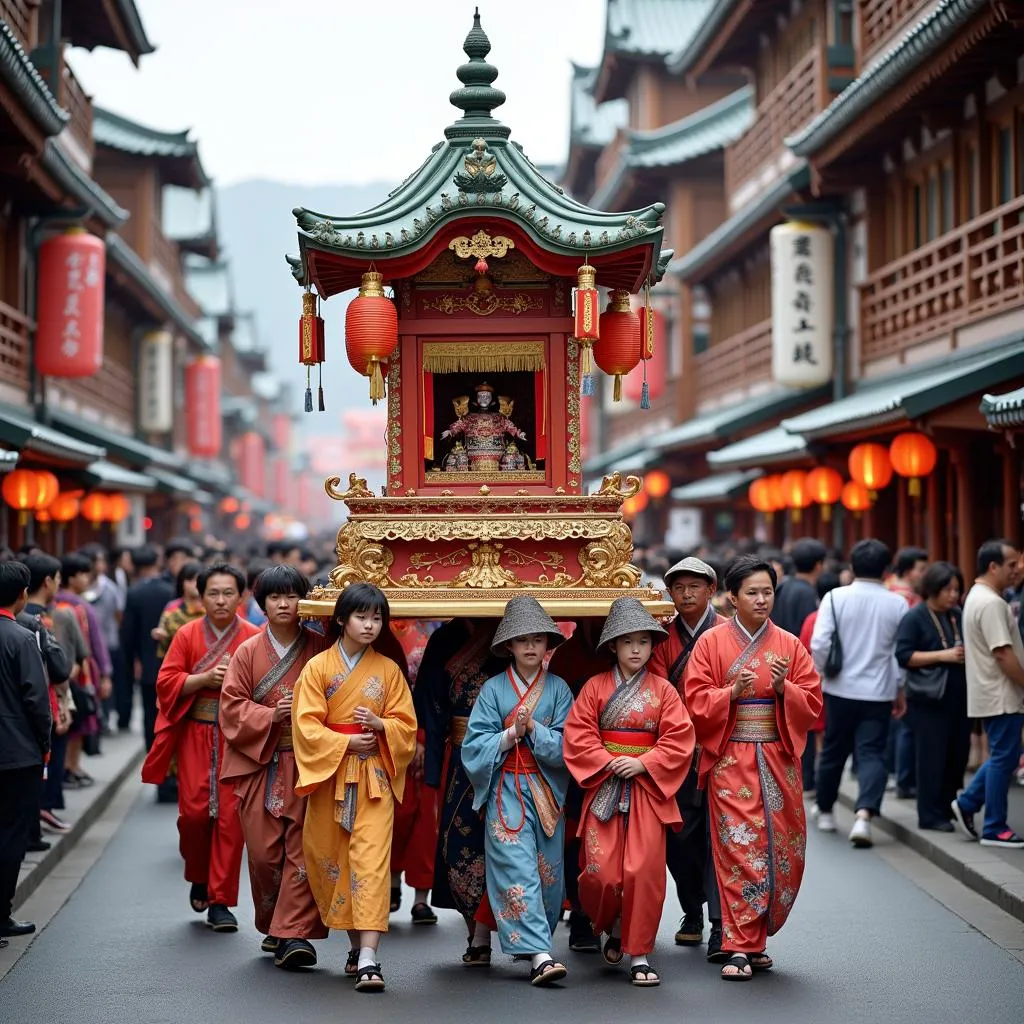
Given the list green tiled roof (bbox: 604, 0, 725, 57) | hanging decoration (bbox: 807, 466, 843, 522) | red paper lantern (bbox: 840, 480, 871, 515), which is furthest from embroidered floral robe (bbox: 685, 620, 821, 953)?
green tiled roof (bbox: 604, 0, 725, 57)

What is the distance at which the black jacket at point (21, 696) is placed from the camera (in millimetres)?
8430

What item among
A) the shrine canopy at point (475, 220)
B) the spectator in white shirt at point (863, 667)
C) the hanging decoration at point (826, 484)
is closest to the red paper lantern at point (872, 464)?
the hanging decoration at point (826, 484)

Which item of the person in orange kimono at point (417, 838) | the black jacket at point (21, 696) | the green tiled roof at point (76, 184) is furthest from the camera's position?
the green tiled roof at point (76, 184)

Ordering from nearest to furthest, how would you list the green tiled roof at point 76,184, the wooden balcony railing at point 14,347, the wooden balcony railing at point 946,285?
the wooden balcony railing at point 946,285 < the green tiled roof at point 76,184 < the wooden balcony railing at point 14,347

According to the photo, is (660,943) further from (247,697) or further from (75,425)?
(75,425)

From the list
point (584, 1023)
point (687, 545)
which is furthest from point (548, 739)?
point (687, 545)

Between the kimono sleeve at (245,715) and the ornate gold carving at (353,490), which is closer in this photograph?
the kimono sleeve at (245,715)

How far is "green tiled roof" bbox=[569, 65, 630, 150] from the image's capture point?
44.7 meters

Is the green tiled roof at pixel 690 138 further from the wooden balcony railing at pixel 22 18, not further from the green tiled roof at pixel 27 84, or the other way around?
the green tiled roof at pixel 27 84

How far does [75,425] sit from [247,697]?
56.1 feet

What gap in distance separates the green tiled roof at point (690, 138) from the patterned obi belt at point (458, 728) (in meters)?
25.7

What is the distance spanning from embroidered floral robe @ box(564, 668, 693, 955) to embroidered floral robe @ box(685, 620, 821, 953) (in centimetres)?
21

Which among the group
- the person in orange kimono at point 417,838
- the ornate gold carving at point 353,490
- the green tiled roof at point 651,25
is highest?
the green tiled roof at point 651,25

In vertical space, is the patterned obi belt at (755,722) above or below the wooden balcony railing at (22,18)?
below
